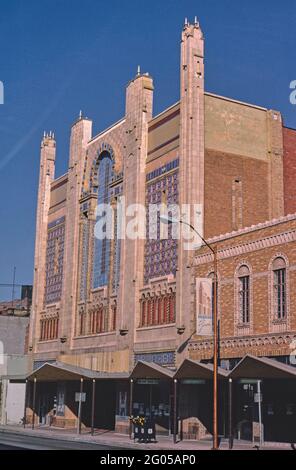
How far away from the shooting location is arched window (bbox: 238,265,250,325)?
37.4 metres

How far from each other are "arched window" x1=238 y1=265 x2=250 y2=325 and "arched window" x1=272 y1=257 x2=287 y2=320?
6.70ft

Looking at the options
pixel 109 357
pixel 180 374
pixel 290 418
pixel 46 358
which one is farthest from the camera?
pixel 46 358

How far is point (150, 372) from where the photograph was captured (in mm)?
40562

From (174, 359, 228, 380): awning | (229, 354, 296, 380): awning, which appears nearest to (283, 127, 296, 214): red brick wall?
(174, 359, 228, 380): awning

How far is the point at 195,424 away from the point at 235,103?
20382 millimetres

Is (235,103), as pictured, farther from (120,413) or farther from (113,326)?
(120,413)

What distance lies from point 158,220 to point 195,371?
12.0m

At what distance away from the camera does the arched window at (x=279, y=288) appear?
35.0 m

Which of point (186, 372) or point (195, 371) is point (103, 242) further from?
point (195, 371)

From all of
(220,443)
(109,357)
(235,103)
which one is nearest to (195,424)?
(220,443)

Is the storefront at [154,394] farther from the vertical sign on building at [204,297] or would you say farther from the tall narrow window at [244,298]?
the tall narrow window at [244,298]

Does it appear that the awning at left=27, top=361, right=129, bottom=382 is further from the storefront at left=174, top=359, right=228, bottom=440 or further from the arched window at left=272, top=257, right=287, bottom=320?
the arched window at left=272, top=257, right=287, bottom=320

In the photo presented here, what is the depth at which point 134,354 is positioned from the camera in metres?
46.3

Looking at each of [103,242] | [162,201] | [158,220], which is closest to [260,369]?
[158,220]
